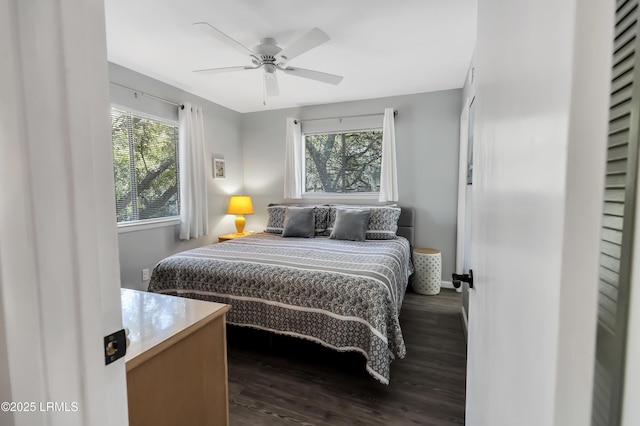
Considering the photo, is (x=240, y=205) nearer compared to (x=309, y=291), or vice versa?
(x=309, y=291)

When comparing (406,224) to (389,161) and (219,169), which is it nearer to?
(389,161)

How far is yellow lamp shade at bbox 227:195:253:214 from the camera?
14.4 feet

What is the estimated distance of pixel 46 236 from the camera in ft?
1.55

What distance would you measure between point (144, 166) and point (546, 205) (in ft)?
12.3

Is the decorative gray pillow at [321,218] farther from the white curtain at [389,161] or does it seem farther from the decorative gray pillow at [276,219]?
the white curtain at [389,161]

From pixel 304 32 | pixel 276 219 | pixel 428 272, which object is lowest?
pixel 428 272

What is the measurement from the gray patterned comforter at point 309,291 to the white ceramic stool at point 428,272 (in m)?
0.92

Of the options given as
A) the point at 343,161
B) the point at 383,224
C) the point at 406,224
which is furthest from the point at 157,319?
the point at 343,161

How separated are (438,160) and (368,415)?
307 centimetres

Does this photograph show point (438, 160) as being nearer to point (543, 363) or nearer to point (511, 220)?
point (511, 220)

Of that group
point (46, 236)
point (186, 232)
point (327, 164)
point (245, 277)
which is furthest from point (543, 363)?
point (327, 164)

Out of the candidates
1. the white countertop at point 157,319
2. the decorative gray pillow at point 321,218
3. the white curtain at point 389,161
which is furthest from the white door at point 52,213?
the white curtain at point 389,161

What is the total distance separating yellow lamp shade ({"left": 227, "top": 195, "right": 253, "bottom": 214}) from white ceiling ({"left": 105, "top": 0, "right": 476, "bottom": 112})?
5.06 feet

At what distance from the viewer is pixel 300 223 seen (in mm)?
3656
